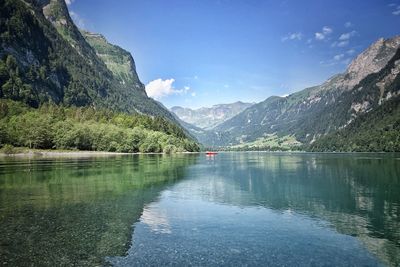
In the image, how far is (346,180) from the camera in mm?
79562

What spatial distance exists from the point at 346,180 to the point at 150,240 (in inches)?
2358

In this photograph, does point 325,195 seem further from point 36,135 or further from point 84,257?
point 36,135

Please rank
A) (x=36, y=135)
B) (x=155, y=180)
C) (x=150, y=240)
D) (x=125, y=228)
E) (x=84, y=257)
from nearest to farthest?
(x=84, y=257) < (x=150, y=240) < (x=125, y=228) < (x=155, y=180) < (x=36, y=135)

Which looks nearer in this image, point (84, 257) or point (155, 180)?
point (84, 257)

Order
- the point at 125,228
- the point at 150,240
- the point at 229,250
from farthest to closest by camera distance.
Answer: the point at 125,228, the point at 150,240, the point at 229,250

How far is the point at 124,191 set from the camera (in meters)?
61.3

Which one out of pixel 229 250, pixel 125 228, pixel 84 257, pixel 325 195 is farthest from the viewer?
pixel 325 195

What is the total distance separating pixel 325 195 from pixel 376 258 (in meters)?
32.5

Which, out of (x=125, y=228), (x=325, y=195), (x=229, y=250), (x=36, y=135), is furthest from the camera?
(x=36, y=135)

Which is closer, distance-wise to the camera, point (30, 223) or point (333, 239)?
point (333, 239)

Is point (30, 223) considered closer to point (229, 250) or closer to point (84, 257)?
point (84, 257)

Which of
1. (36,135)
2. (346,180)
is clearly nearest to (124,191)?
(346,180)

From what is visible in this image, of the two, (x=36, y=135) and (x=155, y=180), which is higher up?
(x=36, y=135)

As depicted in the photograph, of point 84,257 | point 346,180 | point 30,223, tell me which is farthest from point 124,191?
point 346,180
